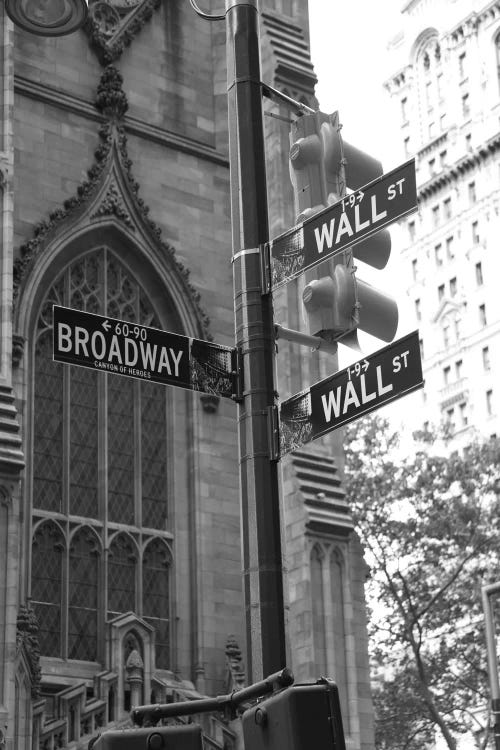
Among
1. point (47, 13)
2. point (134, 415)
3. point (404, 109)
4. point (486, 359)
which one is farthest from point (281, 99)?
point (404, 109)

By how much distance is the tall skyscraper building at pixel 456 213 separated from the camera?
273 ft

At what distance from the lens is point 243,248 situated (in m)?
9.20

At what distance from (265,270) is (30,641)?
12.7m

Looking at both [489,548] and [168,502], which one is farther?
[489,548]

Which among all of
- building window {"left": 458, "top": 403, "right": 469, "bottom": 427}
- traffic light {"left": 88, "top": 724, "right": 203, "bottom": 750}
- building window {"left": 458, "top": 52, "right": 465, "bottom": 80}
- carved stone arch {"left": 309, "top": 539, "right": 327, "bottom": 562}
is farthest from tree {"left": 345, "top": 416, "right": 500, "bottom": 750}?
building window {"left": 458, "top": 52, "right": 465, "bottom": 80}

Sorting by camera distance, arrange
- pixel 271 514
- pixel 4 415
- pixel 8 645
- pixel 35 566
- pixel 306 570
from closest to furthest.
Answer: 1. pixel 271 514
2. pixel 8 645
3. pixel 4 415
4. pixel 35 566
5. pixel 306 570

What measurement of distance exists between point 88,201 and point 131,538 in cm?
575

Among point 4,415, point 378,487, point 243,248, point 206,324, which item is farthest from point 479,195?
point 243,248

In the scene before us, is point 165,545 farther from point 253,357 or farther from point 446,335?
point 446,335

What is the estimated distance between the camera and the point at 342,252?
8.90 meters

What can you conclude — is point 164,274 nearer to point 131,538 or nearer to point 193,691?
point 131,538

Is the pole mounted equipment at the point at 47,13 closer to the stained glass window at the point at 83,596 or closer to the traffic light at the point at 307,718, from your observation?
the traffic light at the point at 307,718

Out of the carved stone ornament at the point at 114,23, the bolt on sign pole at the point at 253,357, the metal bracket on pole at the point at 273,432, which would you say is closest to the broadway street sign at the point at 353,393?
the metal bracket on pole at the point at 273,432

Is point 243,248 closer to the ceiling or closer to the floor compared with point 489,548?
closer to the floor
